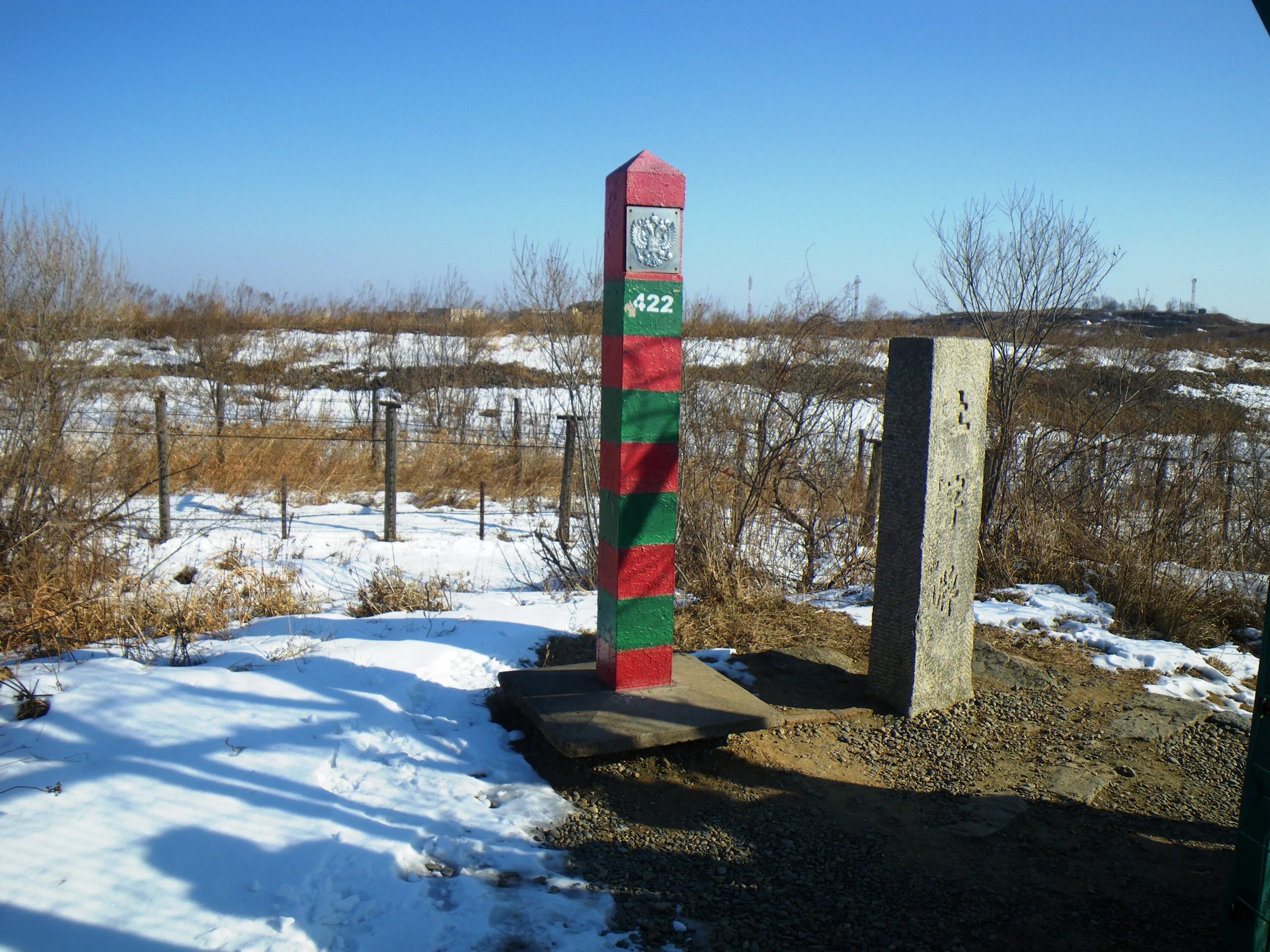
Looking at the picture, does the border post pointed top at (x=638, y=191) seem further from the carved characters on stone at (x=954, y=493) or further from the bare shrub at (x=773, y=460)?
the bare shrub at (x=773, y=460)

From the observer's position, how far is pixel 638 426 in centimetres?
380

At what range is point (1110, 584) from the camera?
6730mm

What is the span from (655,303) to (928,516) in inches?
68.8

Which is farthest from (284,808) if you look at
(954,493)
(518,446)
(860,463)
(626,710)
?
(518,446)

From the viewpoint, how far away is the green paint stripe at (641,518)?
12.6ft

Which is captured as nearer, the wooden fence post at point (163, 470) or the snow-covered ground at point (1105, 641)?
the snow-covered ground at point (1105, 641)

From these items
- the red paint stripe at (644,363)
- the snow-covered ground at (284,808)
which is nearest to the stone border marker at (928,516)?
the red paint stripe at (644,363)

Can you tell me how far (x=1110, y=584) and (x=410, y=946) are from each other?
614 centimetres

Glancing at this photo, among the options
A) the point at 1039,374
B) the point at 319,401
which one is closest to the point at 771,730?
the point at 1039,374

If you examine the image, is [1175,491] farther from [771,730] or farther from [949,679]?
[771,730]

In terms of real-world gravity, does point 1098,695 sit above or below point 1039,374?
below

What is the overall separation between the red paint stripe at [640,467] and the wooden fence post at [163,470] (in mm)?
7804

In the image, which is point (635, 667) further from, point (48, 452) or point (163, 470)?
point (163, 470)

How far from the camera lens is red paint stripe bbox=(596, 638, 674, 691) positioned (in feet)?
13.1
